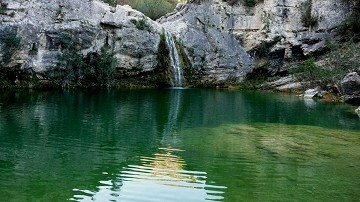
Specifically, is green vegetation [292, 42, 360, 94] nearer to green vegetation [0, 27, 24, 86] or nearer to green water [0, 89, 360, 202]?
green water [0, 89, 360, 202]

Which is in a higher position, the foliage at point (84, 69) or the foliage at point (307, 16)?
the foliage at point (307, 16)

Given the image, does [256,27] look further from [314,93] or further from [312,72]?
[314,93]

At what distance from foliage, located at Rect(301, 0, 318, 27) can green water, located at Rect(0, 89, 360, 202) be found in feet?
101

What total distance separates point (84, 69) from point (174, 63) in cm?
1077

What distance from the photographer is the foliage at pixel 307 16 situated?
50.2 metres

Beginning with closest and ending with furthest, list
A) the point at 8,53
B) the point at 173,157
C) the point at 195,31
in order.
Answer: the point at 173,157
the point at 8,53
the point at 195,31

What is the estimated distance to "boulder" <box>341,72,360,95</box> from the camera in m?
34.1

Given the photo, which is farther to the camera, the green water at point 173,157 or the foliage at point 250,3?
the foliage at point 250,3

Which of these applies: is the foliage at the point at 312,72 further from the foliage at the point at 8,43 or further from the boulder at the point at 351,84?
the foliage at the point at 8,43

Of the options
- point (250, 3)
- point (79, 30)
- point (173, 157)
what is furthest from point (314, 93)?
point (173, 157)

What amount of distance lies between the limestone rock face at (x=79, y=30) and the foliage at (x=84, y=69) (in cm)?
83

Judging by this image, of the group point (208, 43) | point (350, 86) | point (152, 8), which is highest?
point (152, 8)

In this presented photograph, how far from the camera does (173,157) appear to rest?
39.5ft

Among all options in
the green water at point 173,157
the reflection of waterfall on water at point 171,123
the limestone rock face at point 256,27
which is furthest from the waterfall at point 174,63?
the green water at point 173,157
